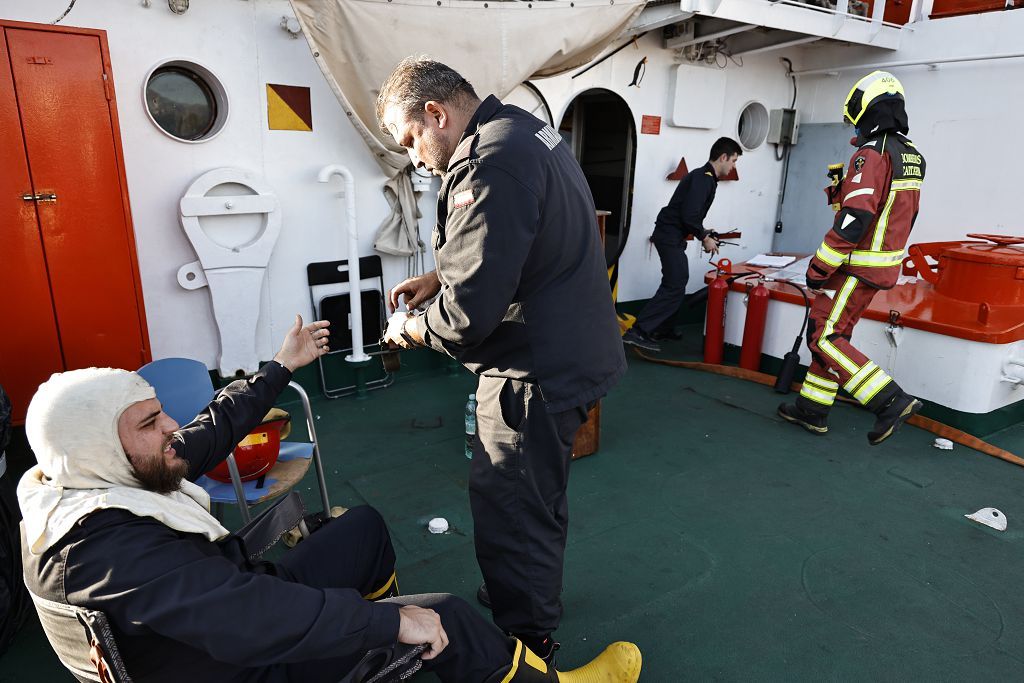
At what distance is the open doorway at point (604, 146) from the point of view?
7.63 meters

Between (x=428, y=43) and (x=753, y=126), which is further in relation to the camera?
(x=753, y=126)

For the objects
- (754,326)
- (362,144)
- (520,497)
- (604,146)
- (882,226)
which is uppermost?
(604,146)

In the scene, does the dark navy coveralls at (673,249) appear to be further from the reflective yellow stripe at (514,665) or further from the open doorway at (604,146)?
the reflective yellow stripe at (514,665)

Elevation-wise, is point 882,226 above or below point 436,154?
below

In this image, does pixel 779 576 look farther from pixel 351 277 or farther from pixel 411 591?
pixel 351 277

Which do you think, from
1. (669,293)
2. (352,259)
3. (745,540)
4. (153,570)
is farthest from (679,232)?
(153,570)

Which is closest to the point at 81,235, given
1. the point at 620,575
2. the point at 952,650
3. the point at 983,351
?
the point at 620,575

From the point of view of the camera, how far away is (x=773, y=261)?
6.46m

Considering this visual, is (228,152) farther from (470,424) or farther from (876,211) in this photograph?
(876,211)

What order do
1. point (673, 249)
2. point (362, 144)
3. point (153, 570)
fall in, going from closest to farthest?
point (153, 570), point (362, 144), point (673, 249)

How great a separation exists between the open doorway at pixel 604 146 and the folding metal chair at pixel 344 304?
3089 millimetres

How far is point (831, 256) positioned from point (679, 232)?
213 centimetres

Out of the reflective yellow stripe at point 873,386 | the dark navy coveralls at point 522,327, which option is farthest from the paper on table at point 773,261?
the dark navy coveralls at point 522,327

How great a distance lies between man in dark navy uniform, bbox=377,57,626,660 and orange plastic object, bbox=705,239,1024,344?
334cm
